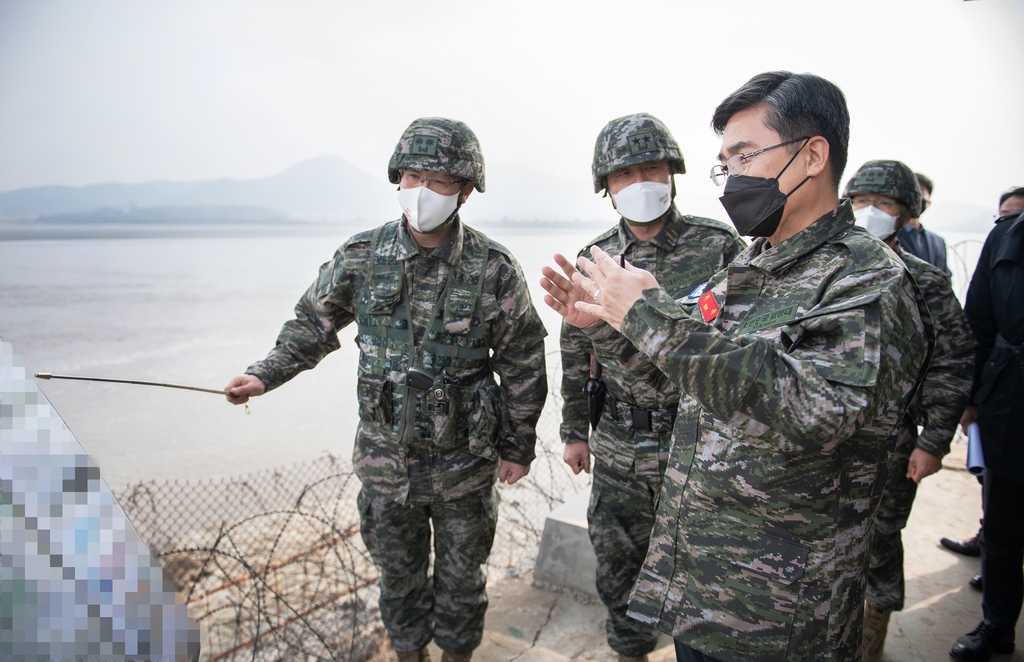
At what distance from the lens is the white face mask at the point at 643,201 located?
2600 millimetres

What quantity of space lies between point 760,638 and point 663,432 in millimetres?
1098

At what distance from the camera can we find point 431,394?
2.45 meters

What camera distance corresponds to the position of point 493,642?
3051mm

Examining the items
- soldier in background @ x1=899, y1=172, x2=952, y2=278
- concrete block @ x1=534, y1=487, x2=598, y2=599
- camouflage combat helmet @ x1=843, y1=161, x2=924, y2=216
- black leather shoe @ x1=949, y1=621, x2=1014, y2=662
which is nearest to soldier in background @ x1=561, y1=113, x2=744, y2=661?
concrete block @ x1=534, y1=487, x2=598, y2=599

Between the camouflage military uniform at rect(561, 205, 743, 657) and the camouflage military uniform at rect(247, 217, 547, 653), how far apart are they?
267 millimetres

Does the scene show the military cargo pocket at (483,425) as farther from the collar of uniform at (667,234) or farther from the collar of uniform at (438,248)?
the collar of uniform at (667,234)

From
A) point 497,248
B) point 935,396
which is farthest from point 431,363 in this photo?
point 935,396

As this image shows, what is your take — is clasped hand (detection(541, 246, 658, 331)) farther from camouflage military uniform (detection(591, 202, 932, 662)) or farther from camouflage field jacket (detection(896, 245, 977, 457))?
camouflage field jacket (detection(896, 245, 977, 457))

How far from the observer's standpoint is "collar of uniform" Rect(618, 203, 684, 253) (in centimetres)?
268

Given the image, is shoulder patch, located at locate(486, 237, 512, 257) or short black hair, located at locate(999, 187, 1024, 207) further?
short black hair, located at locate(999, 187, 1024, 207)

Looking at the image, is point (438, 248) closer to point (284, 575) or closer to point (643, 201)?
point (643, 201)

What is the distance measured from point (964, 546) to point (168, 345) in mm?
8482

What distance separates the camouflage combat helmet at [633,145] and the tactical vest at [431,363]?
77cm

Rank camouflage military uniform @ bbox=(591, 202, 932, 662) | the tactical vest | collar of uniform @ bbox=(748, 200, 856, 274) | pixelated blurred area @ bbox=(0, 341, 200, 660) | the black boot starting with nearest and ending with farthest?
pixelated blurred area @ bbox=(0, 341, 200, 660) → camouflage military uniform @ bbox=(591, 202, 932, 662) → collar of uniform @ bbox=(748, 200, 856, 274) → the tactical vest → the black boot
